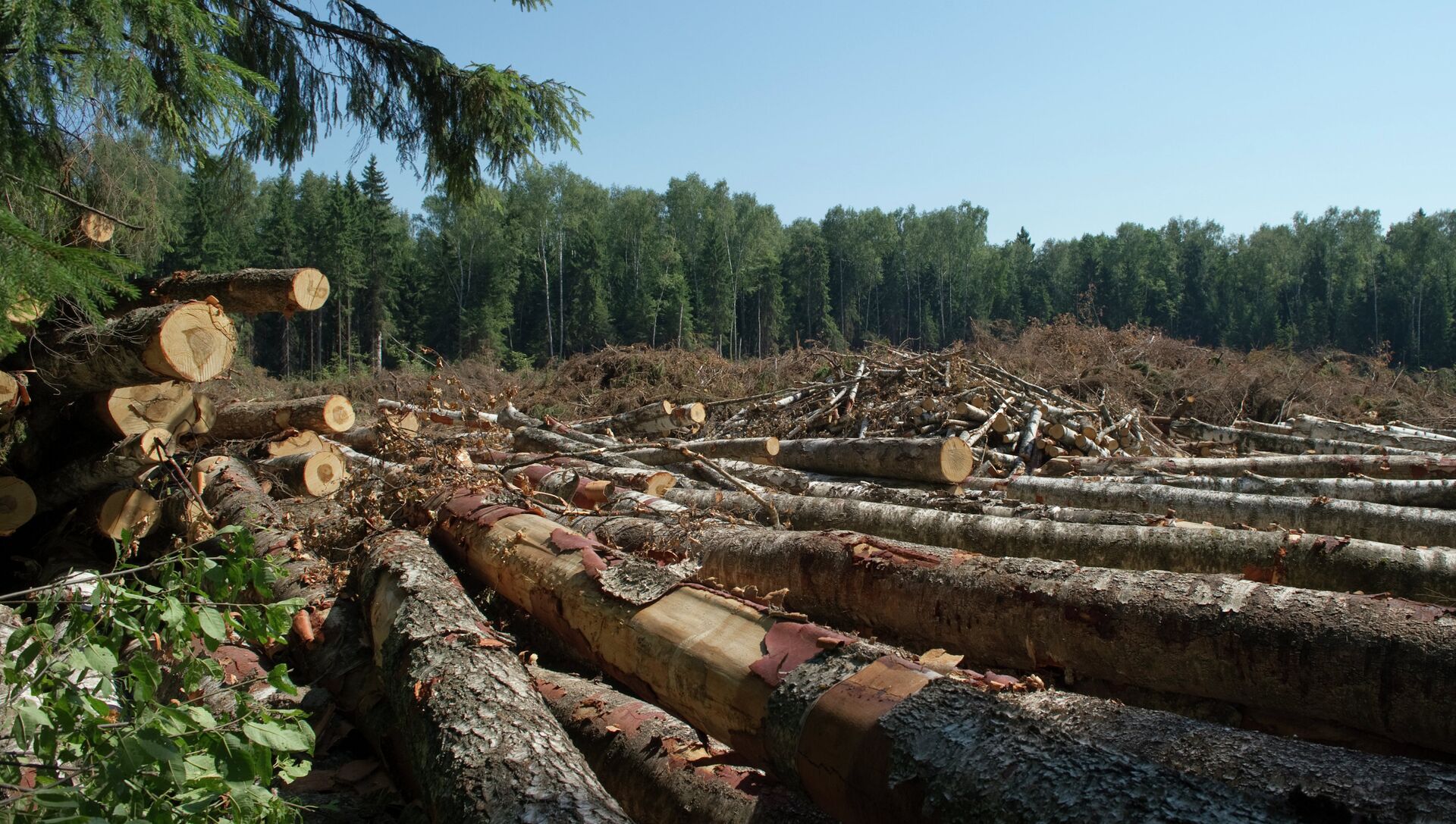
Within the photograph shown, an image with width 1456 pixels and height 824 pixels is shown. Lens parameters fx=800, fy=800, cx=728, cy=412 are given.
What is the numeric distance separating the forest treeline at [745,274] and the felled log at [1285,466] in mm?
22463

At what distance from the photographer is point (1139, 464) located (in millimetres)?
7738

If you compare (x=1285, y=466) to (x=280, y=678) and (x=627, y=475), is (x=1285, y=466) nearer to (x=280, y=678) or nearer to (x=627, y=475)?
(x=627, y=475)

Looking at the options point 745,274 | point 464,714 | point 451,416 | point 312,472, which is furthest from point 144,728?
point 745,274

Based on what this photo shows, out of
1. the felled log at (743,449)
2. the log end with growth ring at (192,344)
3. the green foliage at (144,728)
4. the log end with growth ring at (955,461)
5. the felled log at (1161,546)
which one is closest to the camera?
the green foliage at (144,728)

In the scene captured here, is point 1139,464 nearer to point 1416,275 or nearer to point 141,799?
point 141,799

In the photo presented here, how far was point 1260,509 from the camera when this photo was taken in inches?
222

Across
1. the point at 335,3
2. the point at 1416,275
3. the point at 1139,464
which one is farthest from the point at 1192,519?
the point at 1416,275

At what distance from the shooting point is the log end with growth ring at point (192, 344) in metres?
4.77

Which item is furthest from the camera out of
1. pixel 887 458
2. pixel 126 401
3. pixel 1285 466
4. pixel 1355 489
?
pixel 1285 466

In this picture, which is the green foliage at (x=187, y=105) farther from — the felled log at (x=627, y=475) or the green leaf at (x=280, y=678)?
the felled log at (x=627, y=475)

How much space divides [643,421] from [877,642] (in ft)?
28.2

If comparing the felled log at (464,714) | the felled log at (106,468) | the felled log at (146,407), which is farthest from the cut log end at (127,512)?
the felled log at (464,714)

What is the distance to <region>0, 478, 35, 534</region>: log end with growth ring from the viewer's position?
17.4 feet

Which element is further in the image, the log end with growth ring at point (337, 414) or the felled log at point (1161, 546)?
the log end with growth ring at point (337, 414)
